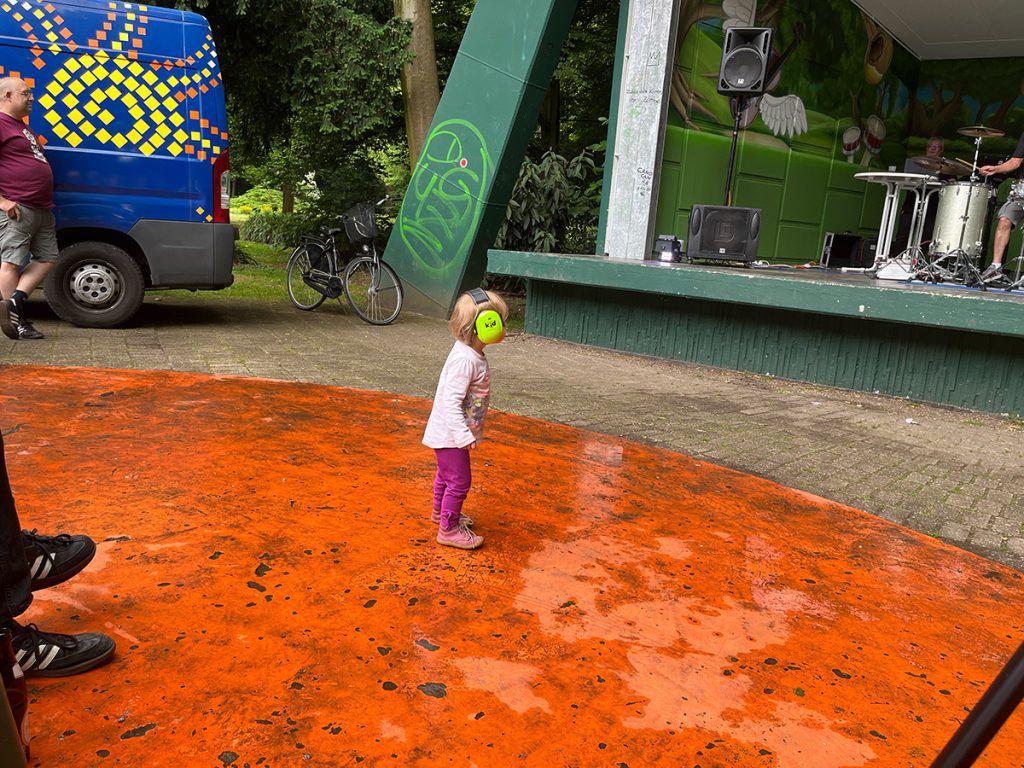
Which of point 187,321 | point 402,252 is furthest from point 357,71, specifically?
point 187,321

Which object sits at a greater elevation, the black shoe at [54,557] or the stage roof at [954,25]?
the stage roof at [954,25]

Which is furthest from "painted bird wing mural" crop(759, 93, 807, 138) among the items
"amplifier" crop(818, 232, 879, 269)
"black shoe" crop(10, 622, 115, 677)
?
"black shoe" crop(10, 622, 115, 677)

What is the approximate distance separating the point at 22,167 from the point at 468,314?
484cm

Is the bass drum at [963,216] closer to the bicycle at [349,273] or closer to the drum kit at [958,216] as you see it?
the drum kit at [958,216]

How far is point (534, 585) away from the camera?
112 inches

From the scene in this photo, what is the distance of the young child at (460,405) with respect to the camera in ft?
10.00

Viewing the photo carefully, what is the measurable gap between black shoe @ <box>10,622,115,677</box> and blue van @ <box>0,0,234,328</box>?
5635 millimetres

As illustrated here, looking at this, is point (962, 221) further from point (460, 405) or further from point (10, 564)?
point (10, 564)

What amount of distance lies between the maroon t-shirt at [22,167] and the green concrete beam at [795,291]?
4619mm

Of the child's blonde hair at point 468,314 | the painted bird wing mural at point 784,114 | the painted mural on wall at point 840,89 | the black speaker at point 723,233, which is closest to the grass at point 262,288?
the black speaker at point 723,233

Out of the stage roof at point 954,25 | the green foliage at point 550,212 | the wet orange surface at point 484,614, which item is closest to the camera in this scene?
the wet orange surface at point 484,614

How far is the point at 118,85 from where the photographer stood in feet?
22.1

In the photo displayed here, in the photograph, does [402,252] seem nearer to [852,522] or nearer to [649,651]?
[852,522]

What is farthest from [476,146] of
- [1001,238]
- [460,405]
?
[460,405]
